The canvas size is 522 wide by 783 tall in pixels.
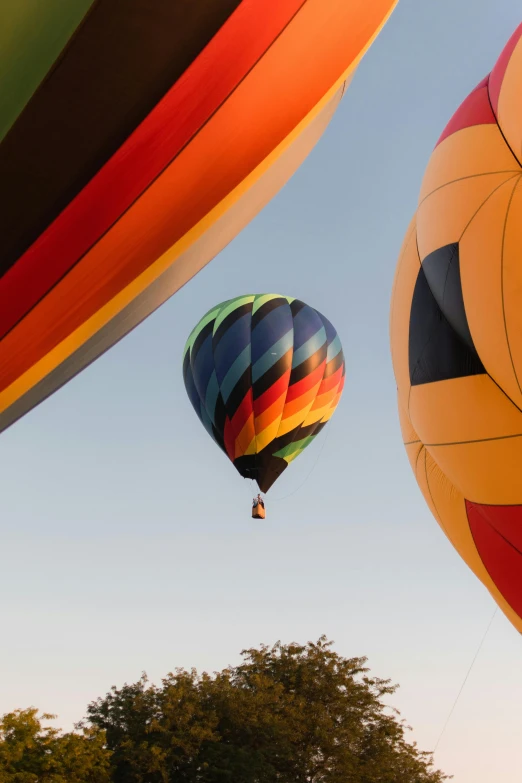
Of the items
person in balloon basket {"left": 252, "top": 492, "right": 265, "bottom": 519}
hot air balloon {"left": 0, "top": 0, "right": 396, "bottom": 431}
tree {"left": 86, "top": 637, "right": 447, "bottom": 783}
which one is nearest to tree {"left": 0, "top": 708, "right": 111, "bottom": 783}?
tree {"left": 86, "top": 637, "right": 447, "bottom": 783}

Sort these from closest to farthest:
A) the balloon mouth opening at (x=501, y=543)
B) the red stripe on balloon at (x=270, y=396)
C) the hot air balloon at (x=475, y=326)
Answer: the hot air balloon at (x=475, y=326), the balloon mouth opening at (x=501, y=543), the red stripe on balloon at (x=270, y=396)

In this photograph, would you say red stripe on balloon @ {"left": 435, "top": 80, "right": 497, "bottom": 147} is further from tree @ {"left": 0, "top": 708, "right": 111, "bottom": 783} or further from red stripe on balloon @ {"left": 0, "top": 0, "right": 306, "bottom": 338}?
tree @ {"left": 0, "top": 708, "right": 111, "bottom": 783}

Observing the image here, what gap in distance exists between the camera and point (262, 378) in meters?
16.3

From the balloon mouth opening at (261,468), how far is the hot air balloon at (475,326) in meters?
10.5

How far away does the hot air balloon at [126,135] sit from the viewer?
16.4 ft

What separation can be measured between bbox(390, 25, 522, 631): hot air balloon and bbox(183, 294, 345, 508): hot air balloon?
391 inches

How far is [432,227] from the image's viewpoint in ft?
19.7

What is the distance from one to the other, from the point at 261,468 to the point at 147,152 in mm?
12022

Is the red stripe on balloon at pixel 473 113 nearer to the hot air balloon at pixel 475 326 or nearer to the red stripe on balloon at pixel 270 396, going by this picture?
the hot air balloon at pixel 475 326

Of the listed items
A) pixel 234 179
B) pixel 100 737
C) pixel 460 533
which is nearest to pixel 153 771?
pixel 100 737

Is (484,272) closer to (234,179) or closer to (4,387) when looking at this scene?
(234,179)

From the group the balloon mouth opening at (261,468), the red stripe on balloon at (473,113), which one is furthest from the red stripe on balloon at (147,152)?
the balloon mouth opening at (261,468)

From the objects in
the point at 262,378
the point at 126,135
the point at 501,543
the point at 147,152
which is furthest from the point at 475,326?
the point at 262,378

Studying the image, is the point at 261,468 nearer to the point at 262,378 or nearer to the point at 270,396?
the point at 270,396
